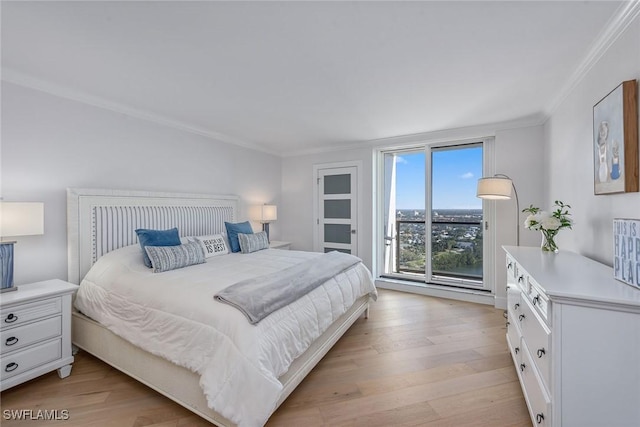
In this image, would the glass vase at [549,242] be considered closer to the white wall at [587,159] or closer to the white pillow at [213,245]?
→ the white wall at [587,159]

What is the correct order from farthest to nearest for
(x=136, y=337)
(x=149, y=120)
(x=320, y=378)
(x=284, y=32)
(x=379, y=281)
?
(x=379, y=281)
(x=149, y=120)
(x=320, y=378)
(x=136, y=337)
(x=284, y=32)

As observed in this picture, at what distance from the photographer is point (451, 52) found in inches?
74.7

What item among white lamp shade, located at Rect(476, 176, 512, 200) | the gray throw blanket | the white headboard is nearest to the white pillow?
the white headboard

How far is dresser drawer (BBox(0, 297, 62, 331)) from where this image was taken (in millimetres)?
1817

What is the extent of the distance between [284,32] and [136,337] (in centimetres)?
231

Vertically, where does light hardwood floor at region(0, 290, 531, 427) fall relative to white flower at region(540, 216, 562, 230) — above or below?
below

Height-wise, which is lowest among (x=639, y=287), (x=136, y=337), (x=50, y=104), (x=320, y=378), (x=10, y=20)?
(x=320, y=378)

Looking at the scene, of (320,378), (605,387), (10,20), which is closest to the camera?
(605,387)

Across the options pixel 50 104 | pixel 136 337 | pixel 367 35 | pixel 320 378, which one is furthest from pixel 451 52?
pixel 50 104

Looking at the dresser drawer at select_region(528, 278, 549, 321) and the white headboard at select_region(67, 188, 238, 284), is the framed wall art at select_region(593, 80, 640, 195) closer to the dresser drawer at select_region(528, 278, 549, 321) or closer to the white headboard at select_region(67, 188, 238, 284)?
the dresser drawer at select_region(528, 278, 549, 321)

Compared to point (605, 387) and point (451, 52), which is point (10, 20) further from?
point (605, 387)

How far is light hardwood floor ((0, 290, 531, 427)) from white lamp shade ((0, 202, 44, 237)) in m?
1.16

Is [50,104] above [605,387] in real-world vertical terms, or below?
above

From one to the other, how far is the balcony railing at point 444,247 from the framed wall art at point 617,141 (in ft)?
7.25
